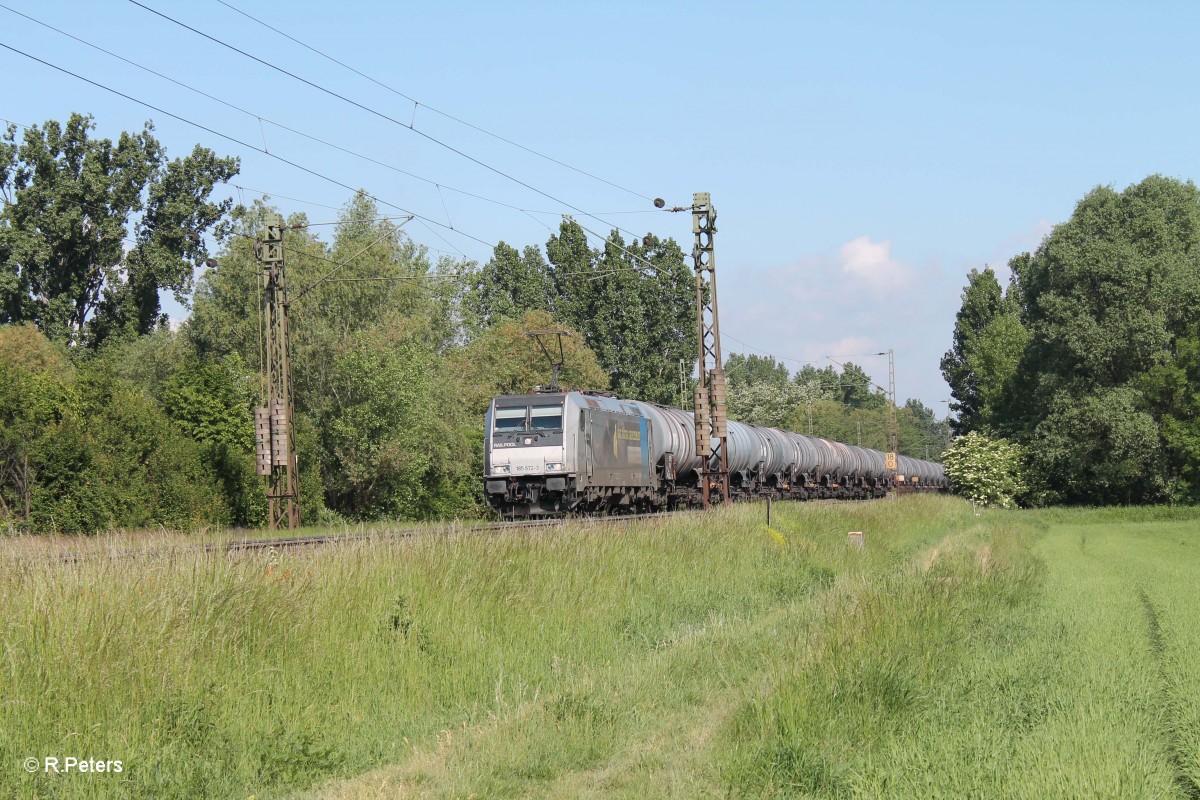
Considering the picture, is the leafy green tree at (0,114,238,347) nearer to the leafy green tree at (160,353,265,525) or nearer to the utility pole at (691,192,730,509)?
the leafy green tree at (160,353,265,525)

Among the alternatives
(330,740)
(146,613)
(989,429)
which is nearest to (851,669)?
(330,740)

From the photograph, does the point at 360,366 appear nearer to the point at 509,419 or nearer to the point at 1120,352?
the point at 509,419

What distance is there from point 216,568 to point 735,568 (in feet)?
33.9

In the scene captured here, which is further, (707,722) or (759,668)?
(759,668)

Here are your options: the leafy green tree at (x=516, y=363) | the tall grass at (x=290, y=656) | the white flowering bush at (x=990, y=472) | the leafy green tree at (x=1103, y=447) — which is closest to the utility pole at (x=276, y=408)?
the tall grass at (x=290, y=656)

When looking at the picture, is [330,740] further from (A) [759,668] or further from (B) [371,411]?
(B) [371,411]

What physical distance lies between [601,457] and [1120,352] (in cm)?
3179

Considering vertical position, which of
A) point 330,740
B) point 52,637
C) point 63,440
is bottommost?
point 330,740

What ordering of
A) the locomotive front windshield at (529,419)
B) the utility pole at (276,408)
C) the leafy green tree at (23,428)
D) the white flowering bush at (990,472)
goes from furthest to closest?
1. the white flowering bush at (990,472)
2. the utility pole at (276,408)
3. the locomotive front windshield at (529,419)
4. the leafy green tree at (23,428)

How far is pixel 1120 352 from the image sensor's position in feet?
170

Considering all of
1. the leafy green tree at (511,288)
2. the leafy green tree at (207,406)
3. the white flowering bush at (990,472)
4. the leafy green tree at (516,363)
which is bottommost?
the white flowering bush at (990,472)

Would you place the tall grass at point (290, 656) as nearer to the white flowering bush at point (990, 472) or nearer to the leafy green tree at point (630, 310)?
the white flowering bush at point (990, 472)

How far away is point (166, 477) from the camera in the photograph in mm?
28156

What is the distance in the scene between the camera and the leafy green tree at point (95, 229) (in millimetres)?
58856
